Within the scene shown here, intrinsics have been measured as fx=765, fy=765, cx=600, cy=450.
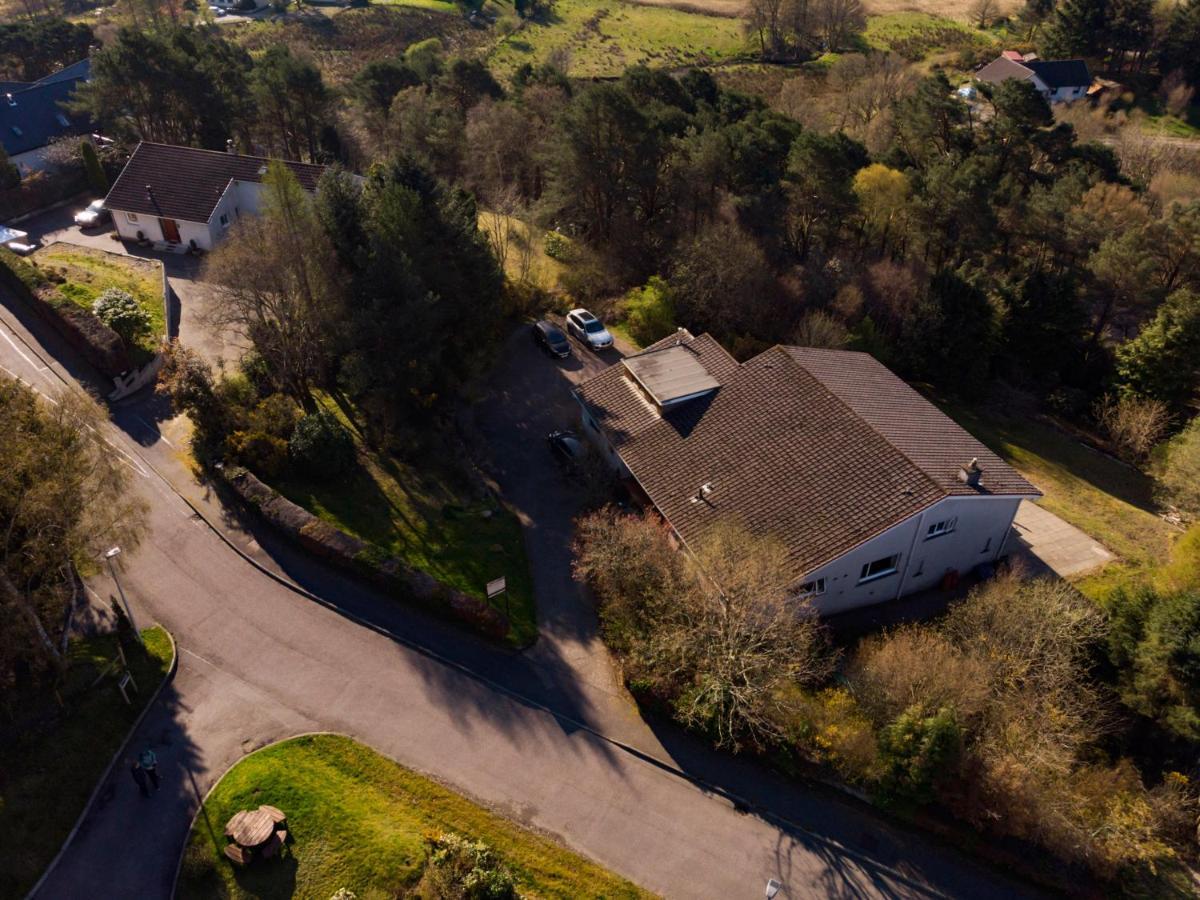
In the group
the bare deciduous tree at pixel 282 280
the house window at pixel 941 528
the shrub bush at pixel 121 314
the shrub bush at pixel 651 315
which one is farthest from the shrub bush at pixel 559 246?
the house window at pixel 941 528

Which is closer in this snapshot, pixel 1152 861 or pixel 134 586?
pixel 1152 861

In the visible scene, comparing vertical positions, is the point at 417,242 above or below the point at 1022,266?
above

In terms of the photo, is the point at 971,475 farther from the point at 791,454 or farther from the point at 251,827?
the point at 251,827

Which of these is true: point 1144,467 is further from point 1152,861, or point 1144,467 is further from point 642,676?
point 642,676

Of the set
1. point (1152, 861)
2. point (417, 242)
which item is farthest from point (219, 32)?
point (1152, 861)

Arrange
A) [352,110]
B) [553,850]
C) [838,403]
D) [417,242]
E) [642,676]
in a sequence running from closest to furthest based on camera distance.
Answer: [553,850] < [642,676] < [838,403] < [417,242] < [352,110]

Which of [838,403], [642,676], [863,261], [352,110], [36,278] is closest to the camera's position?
[642,676]

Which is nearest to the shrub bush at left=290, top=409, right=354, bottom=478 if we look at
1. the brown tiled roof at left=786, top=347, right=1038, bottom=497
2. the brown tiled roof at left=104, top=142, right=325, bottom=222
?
the brown tiled roof at left=786, top=347, right=1038, bottom=497

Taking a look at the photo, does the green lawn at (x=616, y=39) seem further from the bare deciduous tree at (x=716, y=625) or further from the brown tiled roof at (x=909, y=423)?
the bare deciduous tree at (x=716, y=625)
